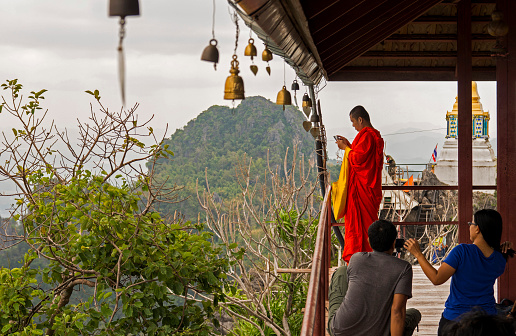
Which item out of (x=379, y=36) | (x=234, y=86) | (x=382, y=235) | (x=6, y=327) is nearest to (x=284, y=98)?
(x=379, y=36)

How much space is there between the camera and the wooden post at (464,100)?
5553mm

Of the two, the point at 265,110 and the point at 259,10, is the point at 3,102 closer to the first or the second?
the point at 259,10

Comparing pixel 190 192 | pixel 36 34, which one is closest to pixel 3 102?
pixel 190 192

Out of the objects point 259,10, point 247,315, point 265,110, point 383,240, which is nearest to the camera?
point 259,10

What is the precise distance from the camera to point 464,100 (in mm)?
5574

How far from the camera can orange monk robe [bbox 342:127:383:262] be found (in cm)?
502

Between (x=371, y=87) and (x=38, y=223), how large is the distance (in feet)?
181

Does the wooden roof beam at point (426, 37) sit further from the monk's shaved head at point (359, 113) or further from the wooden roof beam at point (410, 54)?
the monk's shaved head at point (359, 113)

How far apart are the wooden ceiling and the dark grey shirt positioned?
44.6 inches

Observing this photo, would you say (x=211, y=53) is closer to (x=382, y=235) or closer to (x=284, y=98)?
(x=382, y=235)

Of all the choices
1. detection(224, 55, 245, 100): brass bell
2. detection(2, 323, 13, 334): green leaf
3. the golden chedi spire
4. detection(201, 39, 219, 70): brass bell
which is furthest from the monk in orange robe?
the golden chedi spire

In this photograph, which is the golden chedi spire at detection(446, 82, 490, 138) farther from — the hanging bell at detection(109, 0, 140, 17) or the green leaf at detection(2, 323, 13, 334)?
the hanging bell at detection(109, 0, 140, 17)

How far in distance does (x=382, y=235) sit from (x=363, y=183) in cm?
245

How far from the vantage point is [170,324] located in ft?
17.4
